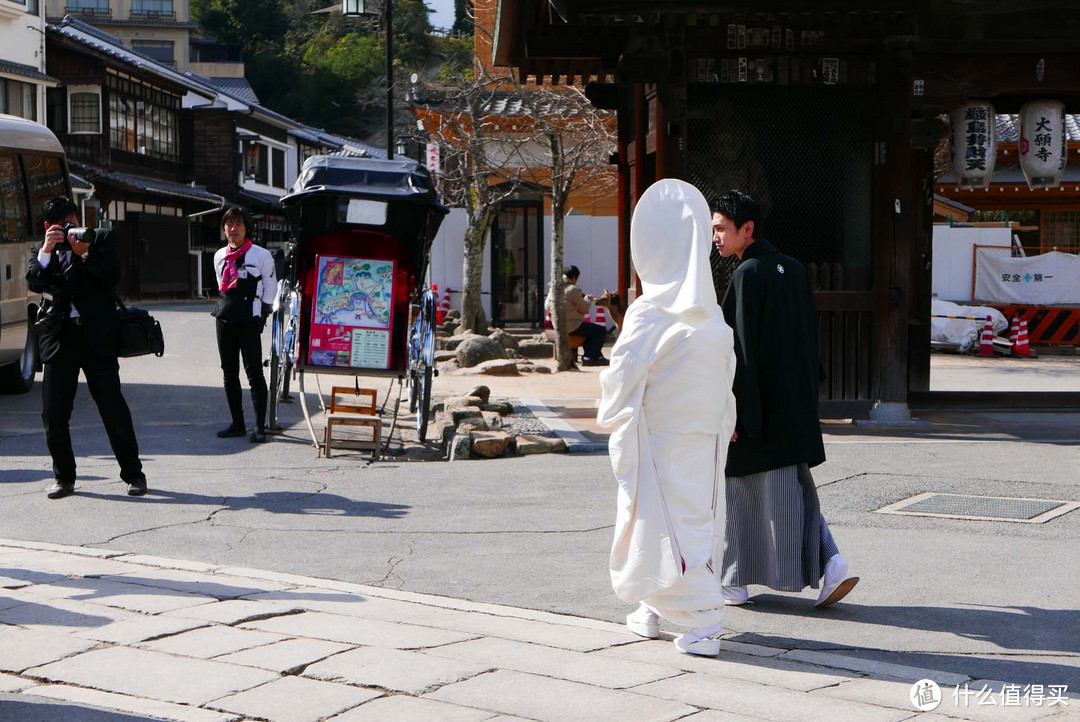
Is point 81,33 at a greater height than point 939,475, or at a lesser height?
greater

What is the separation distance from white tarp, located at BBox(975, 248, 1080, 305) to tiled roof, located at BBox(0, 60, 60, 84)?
2289 centimetres

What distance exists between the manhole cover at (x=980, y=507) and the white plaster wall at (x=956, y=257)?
16.8 meters

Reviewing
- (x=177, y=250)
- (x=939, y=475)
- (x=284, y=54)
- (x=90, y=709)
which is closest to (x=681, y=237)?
(x=90, y=709)

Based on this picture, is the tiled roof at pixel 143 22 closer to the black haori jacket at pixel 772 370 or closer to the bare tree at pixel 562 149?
the bare tree at pixel 562 149

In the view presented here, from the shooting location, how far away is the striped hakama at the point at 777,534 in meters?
5.50

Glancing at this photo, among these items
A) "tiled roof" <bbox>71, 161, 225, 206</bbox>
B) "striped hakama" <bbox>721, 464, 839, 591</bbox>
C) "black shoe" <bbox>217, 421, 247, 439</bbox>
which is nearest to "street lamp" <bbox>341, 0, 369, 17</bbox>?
"tiled roof" <bbox>71, 161, 225, 206</bbox>

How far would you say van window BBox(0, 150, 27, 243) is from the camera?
1408 cm

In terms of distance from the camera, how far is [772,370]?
553cm

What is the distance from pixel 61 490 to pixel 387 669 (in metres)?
4.57

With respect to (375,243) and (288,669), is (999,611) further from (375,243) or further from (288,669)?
(375,243)

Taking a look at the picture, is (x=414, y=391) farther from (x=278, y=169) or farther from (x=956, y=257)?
(x=278, y=169)

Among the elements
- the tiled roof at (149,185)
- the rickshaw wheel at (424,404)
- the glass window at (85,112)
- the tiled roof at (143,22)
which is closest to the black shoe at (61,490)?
the rickshaw wheel at (424,404)

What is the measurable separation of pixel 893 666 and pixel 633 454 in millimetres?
1245

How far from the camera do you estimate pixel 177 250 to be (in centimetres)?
4175
